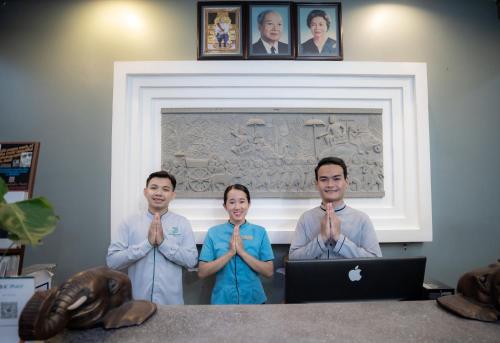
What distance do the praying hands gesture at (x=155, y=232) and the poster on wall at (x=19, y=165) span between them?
816 mm

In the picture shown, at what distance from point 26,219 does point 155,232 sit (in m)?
1.04

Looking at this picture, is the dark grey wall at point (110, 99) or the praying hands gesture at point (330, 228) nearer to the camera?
the praying hands gesture at point (330, 228)

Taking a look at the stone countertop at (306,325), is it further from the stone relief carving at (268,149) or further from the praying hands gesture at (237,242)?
the stone relief carving at (268,149)

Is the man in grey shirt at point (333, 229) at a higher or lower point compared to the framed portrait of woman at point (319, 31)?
lower

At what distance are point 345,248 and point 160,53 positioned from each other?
2235 mm

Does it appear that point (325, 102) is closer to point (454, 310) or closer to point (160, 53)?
point (160, 53)

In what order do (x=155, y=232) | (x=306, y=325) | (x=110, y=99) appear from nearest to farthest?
1. (x=306, y=325)
2. (x=155, y=232)
3. (x=110, y=99)

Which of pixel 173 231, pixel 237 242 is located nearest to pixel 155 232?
pixel 173 231

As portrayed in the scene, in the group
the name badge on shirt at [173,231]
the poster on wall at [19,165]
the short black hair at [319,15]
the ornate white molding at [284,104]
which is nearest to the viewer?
the poster on wall at [19,165]

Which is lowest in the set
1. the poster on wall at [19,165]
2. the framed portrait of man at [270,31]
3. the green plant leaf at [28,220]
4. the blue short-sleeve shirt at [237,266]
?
the blue short-sleeve shirt at [237,266]

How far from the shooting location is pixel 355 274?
3.54ft

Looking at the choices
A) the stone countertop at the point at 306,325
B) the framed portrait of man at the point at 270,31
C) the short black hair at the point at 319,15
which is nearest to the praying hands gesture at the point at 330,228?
the stone countertop at the point at 306,325

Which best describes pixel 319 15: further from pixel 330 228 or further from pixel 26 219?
pixel 26 219

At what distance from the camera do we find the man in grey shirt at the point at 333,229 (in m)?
1.69
